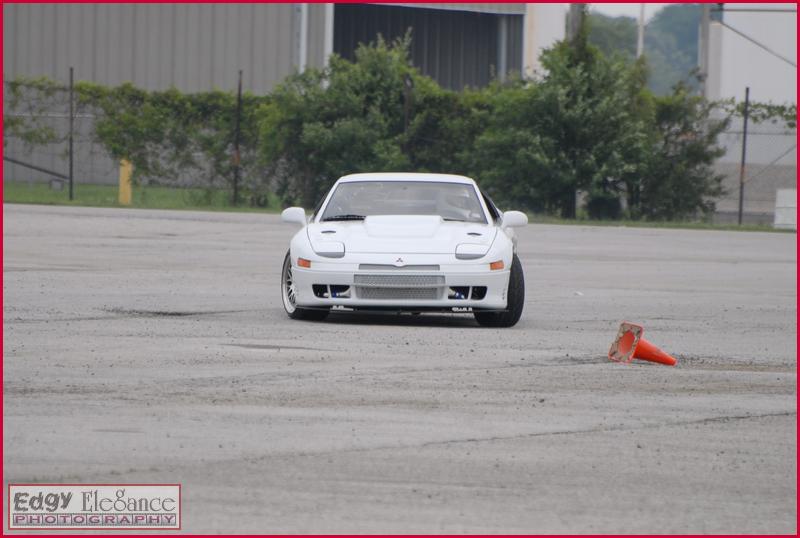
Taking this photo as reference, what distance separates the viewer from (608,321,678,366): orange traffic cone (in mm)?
10141

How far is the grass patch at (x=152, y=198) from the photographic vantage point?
31.7 meters

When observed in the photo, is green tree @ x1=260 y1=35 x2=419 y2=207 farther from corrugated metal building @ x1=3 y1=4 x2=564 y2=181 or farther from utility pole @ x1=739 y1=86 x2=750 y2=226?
corrugated metal building @ x1=3 y1=4 x2=564 y2=181

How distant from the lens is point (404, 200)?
13398mm

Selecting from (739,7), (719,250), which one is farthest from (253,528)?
(739,7)

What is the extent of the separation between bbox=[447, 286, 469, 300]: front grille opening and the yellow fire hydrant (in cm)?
2193

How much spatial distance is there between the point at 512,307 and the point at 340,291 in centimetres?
138

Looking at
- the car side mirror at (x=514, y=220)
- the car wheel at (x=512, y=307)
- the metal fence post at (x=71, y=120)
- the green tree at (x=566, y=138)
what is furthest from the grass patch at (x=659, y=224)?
the car wheel at (x=512, y=307)

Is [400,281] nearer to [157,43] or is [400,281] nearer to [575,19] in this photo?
[575,19]

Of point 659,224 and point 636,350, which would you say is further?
point 659,224

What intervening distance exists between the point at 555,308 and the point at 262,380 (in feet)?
17.8

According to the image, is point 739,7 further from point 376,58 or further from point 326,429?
point 326,429

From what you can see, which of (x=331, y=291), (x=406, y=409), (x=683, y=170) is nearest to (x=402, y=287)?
(x=331, y=291)

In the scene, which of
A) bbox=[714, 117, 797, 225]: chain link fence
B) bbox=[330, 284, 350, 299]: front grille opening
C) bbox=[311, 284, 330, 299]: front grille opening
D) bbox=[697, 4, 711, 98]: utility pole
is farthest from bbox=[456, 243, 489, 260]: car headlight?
bbox=[697, 4, 711, 98]: utility pole

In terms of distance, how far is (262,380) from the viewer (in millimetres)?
8953
